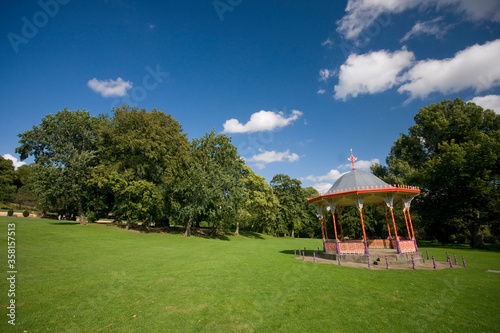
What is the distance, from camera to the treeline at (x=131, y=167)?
31.3m

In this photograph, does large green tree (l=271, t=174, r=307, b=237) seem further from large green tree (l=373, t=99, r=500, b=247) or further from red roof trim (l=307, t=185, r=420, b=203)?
red roof trim (l=307, t=185, r=420, b=203)

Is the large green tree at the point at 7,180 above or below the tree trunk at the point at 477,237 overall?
above

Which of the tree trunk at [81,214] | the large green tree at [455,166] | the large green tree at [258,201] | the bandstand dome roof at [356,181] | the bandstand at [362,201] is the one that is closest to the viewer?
the bandstand at [362,201]

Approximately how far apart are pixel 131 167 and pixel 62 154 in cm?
971

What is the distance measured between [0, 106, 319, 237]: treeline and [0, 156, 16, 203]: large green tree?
3239 centimetres

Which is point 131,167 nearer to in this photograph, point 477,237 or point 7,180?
point 477,237

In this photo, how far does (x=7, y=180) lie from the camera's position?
2297 inches

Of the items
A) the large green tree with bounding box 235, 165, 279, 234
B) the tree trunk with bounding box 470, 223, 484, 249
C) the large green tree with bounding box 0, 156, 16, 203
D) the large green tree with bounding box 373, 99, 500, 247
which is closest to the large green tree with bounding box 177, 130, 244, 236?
the large green tree with bounding box 235, 165, 279, 234

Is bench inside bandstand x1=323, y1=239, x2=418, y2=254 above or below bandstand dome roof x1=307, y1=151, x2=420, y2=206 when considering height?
below

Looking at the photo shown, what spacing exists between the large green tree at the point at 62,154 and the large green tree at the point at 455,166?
47.5m

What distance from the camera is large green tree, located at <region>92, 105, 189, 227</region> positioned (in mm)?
31391

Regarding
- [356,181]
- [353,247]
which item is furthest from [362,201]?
[353,247]

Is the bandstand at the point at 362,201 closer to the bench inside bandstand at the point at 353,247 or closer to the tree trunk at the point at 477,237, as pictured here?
the bench inside bandstand at the point at 353,247

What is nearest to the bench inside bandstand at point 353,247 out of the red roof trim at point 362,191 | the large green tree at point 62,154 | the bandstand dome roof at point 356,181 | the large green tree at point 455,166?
the red roof trim at point 362,191
